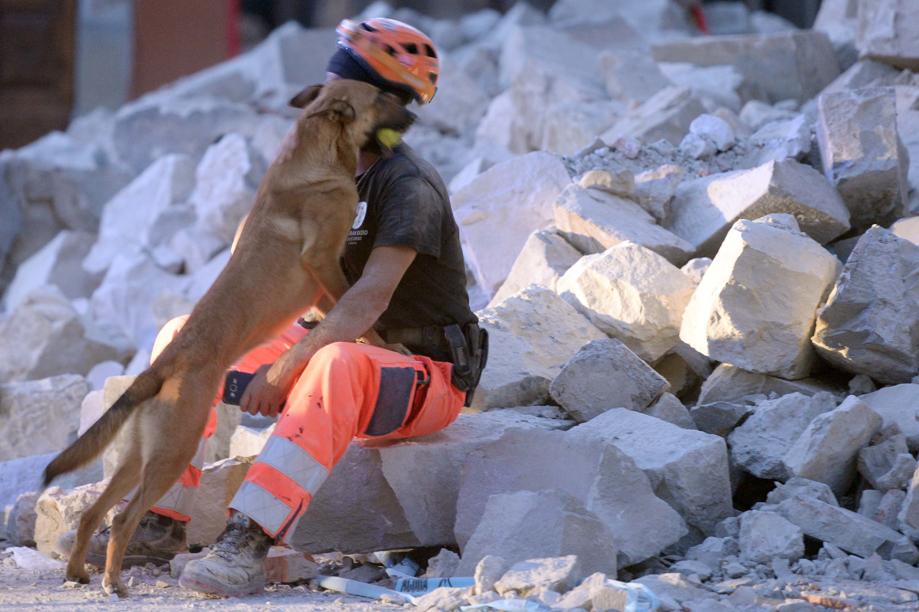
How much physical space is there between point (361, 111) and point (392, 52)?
0.25m

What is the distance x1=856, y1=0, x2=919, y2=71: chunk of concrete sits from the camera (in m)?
7.39

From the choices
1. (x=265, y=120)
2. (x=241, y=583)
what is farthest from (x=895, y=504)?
(x=265, y=120)

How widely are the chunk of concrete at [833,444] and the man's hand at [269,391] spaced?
165 centimetres

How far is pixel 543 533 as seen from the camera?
3.67 metres

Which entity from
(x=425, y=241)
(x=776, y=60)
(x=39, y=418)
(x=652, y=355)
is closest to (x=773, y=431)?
(x=652, y=355)

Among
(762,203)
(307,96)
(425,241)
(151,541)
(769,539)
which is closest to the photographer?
(769,539)

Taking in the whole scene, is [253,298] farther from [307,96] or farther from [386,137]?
[307,96]

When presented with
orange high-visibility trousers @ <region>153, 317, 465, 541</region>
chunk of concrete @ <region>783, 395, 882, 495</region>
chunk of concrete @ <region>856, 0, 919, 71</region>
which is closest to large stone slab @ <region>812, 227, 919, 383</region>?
chunk of concrete @ <region>783, 395, 882, 495</region>

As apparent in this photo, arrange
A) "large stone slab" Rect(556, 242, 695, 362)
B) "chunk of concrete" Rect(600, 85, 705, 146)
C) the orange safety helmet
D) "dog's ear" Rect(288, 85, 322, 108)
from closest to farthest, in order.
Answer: the orange safety helmet, "dog's ear" Rect(288, 85, 322, 108), "large stone slab" Rect(556, 242, 695, 362), "chunk of concrete" Rect(600, 85, 705, 146)

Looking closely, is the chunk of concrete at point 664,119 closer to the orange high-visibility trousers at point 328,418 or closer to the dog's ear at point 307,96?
the dog's ear at point 307,96

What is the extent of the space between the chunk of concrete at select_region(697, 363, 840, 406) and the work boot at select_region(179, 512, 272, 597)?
79.3 inches

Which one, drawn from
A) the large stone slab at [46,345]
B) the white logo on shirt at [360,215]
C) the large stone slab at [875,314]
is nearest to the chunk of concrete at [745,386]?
the large stone slab at [875,314]

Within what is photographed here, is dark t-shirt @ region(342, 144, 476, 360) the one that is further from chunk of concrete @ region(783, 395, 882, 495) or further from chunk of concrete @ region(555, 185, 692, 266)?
chunk of concrete @ region(555, 185, 692, 266)

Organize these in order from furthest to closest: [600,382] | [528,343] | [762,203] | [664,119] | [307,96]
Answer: [664,119] < [762,203] < [528,343] < [600,382] < [307,96]
